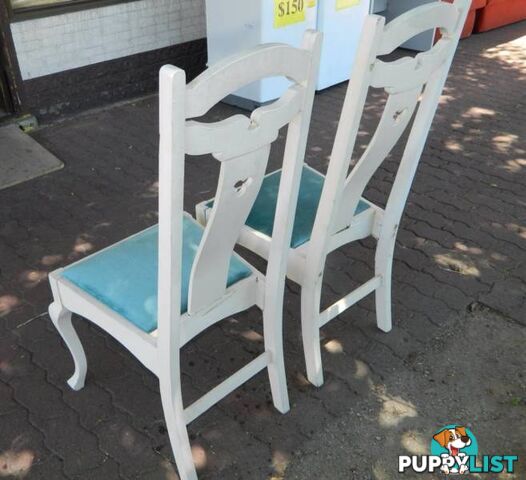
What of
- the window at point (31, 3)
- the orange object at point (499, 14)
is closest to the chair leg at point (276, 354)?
the window at point (31, 3)

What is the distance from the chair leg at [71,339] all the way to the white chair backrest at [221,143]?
0.59m

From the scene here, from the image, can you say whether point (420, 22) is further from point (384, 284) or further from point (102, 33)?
point (102, 33)

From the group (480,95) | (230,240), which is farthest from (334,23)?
(230,240)

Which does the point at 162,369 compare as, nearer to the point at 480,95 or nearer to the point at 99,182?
the point at 99,182

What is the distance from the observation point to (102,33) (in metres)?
4.95

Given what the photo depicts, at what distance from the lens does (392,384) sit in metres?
2.51

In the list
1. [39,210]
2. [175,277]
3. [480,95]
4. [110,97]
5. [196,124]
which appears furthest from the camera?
[480,95]

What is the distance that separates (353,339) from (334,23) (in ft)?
11.7

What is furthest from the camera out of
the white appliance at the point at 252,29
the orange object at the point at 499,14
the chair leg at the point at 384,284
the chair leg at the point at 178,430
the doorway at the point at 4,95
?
the orange object at the point at 499,14

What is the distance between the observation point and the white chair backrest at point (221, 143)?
136cm

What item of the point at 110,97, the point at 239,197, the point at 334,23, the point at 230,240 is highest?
the point at 239,197

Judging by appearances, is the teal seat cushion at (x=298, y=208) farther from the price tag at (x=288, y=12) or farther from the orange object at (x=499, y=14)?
the orange object at (x=499, y=14)

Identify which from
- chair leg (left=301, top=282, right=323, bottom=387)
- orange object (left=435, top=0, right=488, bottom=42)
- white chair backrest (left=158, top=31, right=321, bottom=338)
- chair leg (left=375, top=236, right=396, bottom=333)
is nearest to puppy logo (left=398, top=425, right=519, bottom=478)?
chair leg (left=301, top=282, right=323, bottom=387)

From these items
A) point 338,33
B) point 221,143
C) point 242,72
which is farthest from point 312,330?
point 338,33
